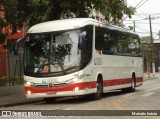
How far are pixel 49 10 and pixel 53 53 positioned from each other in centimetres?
460

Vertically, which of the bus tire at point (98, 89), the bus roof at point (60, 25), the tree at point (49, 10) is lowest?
the bus tire at point (98, 89)

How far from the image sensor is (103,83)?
23562mm

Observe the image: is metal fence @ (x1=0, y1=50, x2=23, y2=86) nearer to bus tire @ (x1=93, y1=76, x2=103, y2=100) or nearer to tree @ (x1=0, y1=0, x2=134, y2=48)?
tree @ (x1=0, y1=0, x2=134, y2=48)

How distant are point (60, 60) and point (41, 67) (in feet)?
2.86

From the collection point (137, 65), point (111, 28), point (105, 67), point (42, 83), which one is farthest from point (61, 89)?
point (137, 65)

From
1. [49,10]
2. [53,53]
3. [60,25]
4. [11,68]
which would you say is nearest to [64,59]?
[53,53]

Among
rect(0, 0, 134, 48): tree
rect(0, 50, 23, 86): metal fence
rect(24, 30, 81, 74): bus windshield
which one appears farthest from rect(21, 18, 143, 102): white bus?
rect(0, 50, 23, 86): metal fence

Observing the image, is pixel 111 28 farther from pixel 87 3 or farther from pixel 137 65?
pixel 137 65

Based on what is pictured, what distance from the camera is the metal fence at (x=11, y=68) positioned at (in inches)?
1105

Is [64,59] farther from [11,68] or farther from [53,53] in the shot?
[11,68]

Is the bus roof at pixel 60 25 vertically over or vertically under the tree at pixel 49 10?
under

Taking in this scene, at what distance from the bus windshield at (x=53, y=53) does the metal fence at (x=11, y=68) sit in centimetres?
677

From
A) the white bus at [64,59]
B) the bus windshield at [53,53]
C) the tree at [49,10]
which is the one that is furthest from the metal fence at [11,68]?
the bus windshield at [53,53]

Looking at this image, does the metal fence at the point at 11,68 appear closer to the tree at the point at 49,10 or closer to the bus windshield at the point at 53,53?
the tree at the point at 49,10
